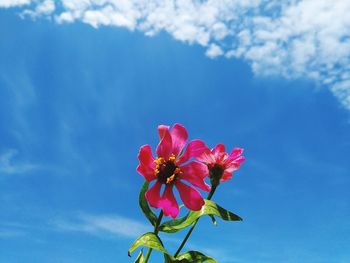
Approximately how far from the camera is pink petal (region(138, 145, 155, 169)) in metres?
2.91

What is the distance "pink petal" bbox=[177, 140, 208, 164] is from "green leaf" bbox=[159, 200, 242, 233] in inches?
13.2

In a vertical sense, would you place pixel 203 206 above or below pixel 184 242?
above

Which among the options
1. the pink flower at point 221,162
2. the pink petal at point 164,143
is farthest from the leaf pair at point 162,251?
the pink flower at point 221,162

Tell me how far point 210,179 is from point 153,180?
0.62 meters

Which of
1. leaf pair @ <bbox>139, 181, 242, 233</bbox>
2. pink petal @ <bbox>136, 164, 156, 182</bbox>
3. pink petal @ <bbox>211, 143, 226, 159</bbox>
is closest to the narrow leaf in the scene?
leaf pair @ <bbox>139, 181, 242, 233</bbox>

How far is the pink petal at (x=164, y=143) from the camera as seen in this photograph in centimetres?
304

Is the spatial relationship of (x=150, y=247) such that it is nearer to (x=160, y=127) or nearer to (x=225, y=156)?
(x=160, y=127)

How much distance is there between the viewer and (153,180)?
3062mm

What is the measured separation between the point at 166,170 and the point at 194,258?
23.8 inches

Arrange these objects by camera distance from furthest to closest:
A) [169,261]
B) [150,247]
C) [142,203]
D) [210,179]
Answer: [210,179] < [142,203] < [169,261] < [150,247]

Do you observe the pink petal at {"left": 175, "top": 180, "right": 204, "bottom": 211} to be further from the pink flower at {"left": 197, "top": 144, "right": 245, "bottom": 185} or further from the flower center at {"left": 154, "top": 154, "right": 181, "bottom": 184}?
the pink flower at {"left": 197, "top": 144, "right": 245, "bottom": 185}

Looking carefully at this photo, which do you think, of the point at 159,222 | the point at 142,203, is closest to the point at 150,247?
the point at 159,222

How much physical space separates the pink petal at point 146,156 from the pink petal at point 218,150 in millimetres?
715

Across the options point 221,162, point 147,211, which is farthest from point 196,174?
point 221,162
